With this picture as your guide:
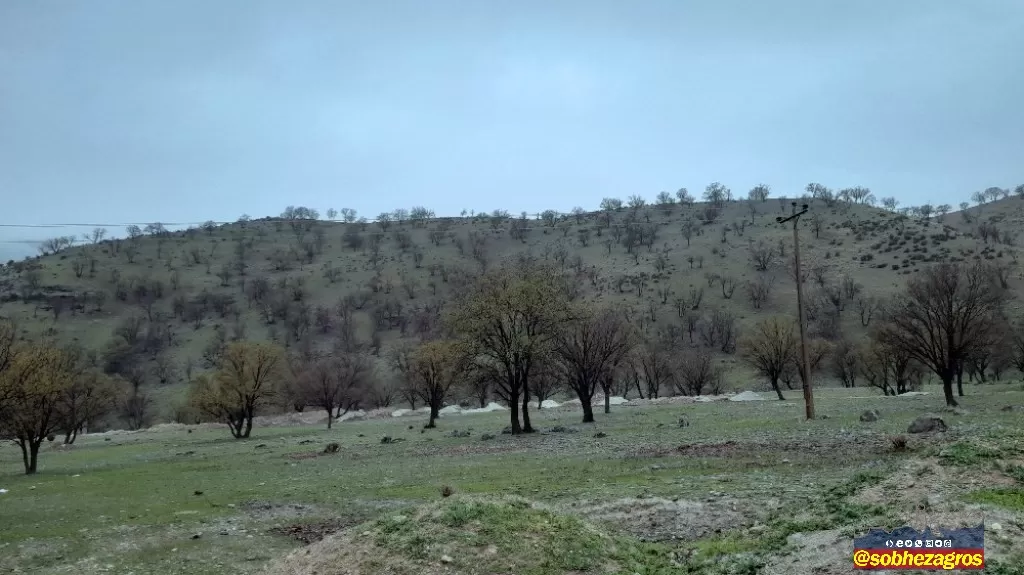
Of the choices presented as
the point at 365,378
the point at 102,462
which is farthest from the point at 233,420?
the point at 365,378

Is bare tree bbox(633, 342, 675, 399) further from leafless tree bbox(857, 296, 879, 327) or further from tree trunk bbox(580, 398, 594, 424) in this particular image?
leafless tree bbox(857, 296, 879, 327)

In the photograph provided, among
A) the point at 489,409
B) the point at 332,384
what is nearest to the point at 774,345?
the point at 489,409

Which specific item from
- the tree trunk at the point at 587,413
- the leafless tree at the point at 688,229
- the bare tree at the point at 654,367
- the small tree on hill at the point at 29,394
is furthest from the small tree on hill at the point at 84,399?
the leafless tree at the point at 688,229

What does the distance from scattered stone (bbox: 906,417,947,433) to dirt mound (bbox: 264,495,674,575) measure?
16.9m

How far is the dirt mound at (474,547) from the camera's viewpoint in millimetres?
8734

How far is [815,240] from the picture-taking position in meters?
153

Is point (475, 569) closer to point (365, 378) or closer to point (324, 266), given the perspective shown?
point (365, 378)

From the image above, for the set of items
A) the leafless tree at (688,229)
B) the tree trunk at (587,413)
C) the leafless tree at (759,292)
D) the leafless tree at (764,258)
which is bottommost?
the tree trunk at (587,413)

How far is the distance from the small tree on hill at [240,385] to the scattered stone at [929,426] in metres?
50.2

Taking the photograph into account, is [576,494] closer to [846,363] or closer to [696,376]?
[696,376]

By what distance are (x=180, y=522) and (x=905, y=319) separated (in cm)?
4449

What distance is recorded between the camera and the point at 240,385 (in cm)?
5638

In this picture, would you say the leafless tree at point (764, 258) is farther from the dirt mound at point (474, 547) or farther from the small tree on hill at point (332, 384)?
the dirt mound at point (474, 547)

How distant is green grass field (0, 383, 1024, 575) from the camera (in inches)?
347
